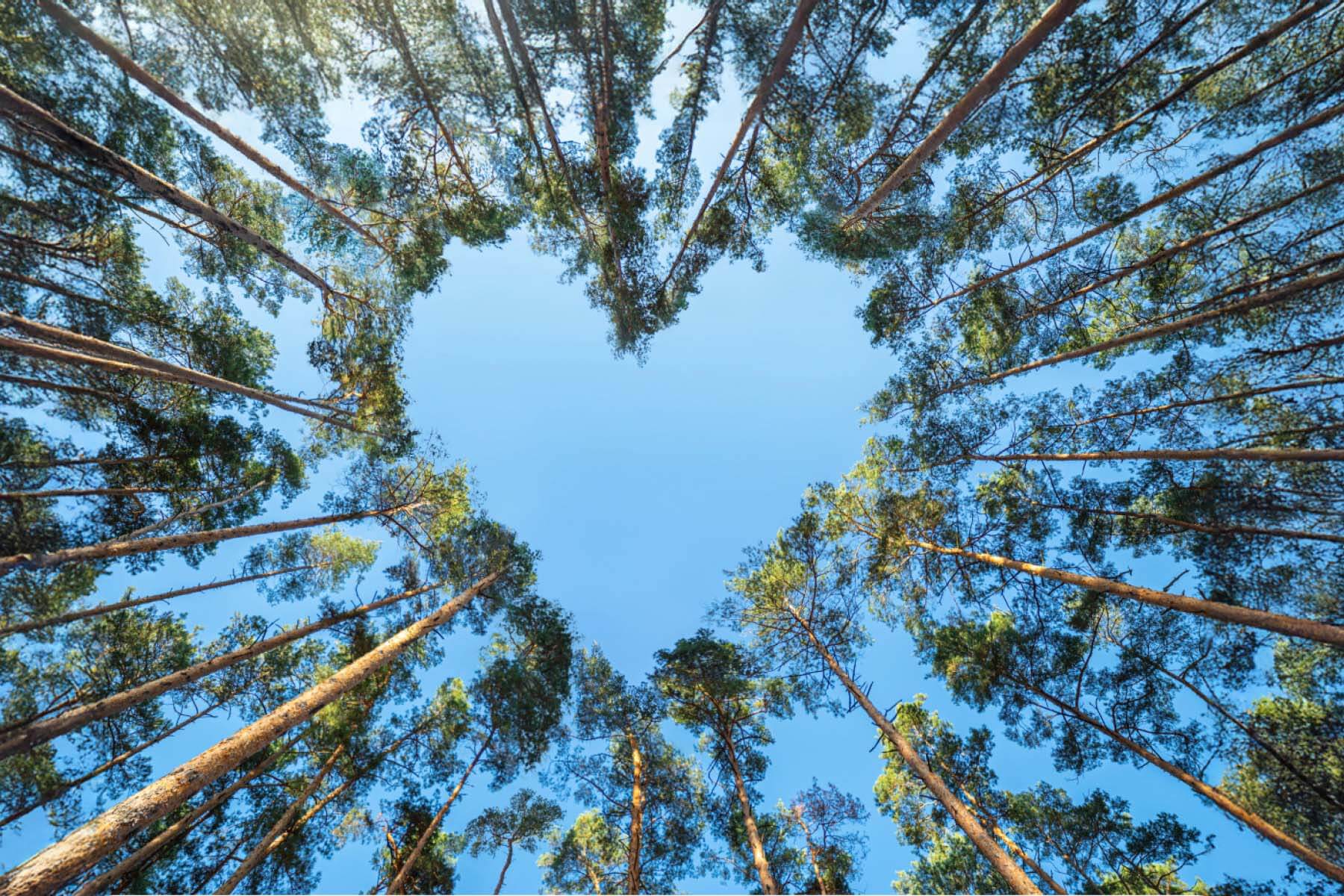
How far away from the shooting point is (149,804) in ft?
12.2

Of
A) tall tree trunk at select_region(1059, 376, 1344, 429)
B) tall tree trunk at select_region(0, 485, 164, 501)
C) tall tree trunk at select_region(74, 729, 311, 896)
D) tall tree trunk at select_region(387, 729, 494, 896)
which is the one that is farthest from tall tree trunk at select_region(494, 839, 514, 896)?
tall tree trunk at select_region(1059, 376, 1344, 429)

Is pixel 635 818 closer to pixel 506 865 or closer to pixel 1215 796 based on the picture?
pixel 506 865

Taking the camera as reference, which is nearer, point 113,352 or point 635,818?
point 113,352

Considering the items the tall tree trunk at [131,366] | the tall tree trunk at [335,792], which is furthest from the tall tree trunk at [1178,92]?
the tall tree trunk at [335,792]

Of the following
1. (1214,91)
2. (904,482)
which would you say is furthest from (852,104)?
(904,482)

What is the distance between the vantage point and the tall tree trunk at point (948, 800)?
544 centimetres

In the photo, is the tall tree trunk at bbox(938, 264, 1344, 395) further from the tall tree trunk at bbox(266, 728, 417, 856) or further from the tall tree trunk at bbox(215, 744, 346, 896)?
the tall tree trunk at bbox(215, 744, 346, 896)

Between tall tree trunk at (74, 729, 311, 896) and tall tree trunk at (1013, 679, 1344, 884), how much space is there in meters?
16.2

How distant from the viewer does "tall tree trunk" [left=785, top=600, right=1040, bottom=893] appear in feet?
17.9

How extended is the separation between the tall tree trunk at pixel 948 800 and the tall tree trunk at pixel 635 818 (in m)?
5.30

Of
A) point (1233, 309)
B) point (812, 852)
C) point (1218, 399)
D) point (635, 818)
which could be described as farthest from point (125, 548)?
point (1218, 399)

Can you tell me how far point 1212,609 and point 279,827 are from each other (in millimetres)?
15792

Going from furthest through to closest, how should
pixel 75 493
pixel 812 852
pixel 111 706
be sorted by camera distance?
pixel 812 852, pixel 75 493, pixel 111 706

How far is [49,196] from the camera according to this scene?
6879 millimetres
